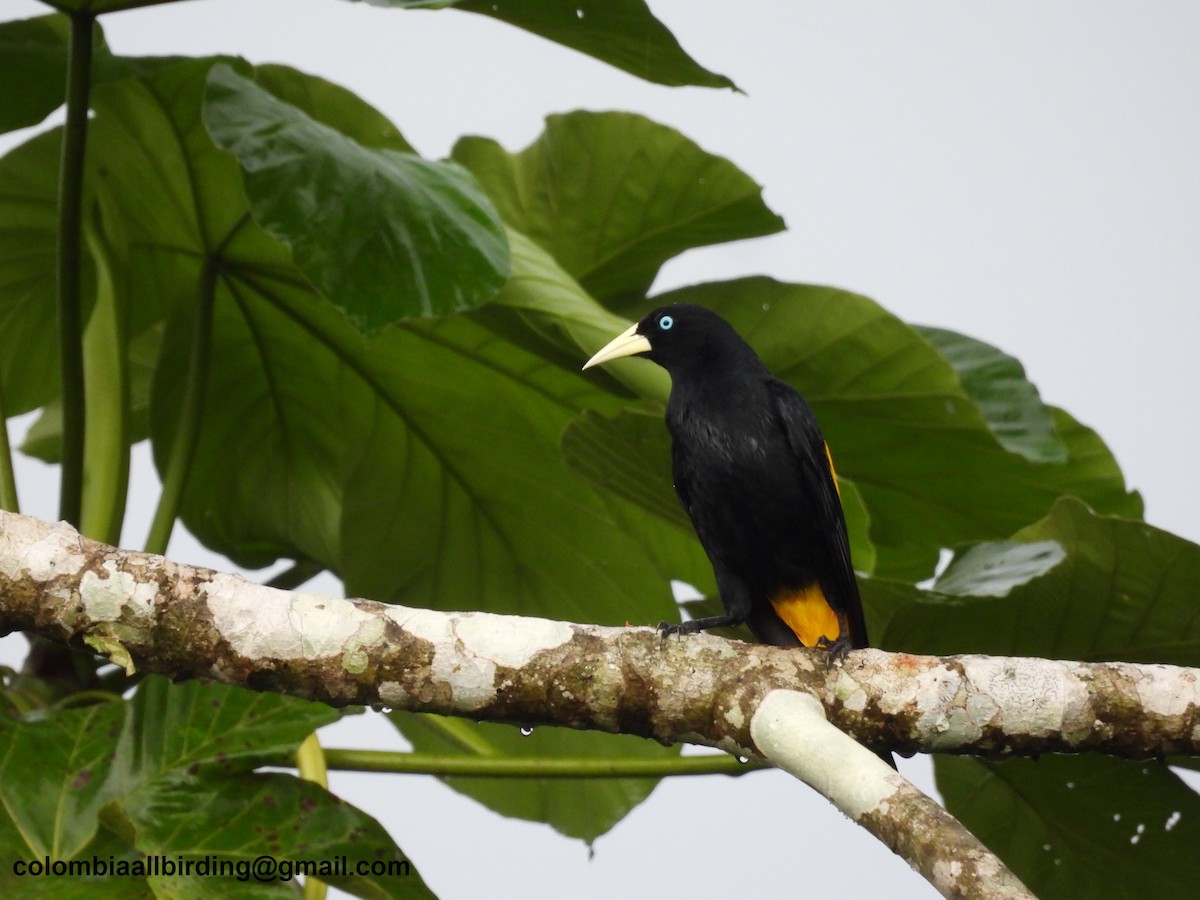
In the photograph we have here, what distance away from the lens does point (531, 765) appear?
211 centimetres

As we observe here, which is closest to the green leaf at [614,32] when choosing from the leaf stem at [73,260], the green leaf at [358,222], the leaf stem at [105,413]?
the green leaf at [358,222]

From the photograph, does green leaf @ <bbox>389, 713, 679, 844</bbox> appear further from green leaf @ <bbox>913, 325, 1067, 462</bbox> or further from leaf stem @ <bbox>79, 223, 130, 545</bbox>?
green leaf @ <bbox>913, 325, 1067, 462</bbox>

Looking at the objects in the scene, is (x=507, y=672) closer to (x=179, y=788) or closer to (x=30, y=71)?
(x=179, y=788)

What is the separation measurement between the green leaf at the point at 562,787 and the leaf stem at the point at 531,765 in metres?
0.54

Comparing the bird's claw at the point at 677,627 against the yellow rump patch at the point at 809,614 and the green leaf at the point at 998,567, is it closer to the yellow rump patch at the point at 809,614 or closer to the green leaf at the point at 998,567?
the yellow rump patch at the point at 809,614

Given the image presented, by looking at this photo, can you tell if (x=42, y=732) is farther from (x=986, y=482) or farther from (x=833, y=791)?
(x=986, y=482)

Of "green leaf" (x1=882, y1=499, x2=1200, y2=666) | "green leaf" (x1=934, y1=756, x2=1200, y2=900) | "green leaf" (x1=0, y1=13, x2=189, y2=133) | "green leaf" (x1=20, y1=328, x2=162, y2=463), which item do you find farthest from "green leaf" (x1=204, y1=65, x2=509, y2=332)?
"green leaf" (x1=20, y1=328, x2=162, y2=463)

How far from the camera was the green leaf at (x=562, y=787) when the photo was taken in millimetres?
2844

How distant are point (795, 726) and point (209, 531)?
7.78 ft

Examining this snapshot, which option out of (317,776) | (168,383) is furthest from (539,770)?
(168,383)

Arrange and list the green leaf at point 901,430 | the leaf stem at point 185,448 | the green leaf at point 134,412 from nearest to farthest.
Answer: the leaf stem at point 185,448, the green leaf at point 901,430, the green leaf at point 134,412

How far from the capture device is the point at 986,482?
2.76m

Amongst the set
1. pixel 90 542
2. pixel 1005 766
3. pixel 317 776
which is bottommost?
pixel 317 776

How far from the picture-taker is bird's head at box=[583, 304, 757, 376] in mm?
2312
